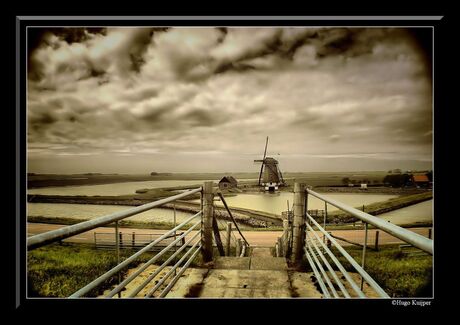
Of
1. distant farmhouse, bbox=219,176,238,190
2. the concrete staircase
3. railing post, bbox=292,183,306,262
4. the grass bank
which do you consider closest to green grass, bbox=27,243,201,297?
the concrete staircase

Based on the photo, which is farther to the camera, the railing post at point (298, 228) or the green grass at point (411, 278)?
the railing post at point (298, 228)

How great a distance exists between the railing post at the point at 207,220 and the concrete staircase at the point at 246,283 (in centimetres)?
22

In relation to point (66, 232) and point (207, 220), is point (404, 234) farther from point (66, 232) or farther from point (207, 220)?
point (207, 220)

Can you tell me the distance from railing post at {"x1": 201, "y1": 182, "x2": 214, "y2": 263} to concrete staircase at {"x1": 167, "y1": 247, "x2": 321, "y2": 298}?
8.6 inches

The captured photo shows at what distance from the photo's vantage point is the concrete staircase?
7.86 feet

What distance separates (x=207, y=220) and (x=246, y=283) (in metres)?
0.85

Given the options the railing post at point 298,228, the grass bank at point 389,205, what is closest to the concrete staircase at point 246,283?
the railing post at point 298,228

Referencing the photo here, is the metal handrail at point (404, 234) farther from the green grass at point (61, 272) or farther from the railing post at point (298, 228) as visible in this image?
the green grass at point (61, 272)

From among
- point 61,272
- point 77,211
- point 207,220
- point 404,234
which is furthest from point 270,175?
point 404,234

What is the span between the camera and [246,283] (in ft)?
8.23

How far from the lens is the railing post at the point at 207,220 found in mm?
3031

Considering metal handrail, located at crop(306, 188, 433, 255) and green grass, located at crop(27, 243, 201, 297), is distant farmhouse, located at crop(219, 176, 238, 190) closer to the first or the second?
green grass, located at crop(27, 243, 201, 297)
